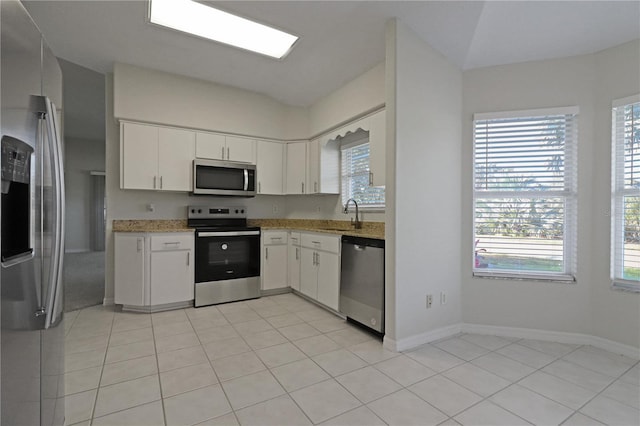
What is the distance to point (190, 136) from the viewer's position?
3.84 metres

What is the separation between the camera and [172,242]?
138 inches

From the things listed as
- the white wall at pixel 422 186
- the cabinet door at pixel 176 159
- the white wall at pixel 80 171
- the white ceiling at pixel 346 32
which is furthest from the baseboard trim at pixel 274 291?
the white wall at pixel 80 171

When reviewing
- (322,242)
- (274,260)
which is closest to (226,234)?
(274,260)

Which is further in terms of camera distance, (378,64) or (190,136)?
(190,136)

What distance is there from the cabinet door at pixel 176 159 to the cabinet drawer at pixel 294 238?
4.64ft

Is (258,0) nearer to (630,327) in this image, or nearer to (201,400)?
(201,400)

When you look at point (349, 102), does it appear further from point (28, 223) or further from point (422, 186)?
point (28, 223)

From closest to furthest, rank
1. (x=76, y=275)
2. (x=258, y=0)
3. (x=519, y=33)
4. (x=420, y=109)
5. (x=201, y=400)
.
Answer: (x=201, y=400)
(x=258, y=0)
(x=519, y=33)
(x=420, y=109)
(x=76, y=275)

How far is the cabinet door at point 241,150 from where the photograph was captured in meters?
4.09

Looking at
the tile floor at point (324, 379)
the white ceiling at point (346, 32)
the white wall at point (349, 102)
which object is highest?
the white ceiling at point (346, 32)

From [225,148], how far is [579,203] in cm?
388

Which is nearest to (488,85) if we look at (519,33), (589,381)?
(519,33)

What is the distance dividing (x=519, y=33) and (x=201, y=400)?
11.6 feet

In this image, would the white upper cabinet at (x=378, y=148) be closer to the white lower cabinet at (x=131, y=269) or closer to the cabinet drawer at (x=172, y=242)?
the cabinet drawer at (x=172, y=242)
